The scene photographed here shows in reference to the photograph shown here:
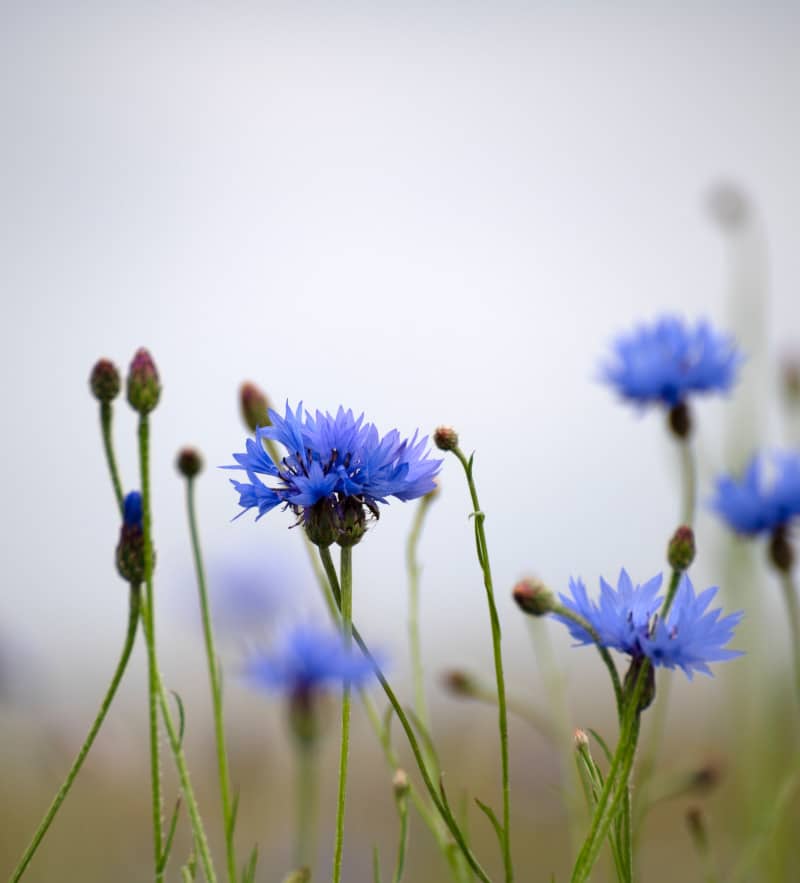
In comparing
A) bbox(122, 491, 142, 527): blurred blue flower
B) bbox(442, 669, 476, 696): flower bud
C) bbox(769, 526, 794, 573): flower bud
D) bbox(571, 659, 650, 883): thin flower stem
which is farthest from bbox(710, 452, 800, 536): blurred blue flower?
bbox(122, 491, 142, 527): blurred blue flower

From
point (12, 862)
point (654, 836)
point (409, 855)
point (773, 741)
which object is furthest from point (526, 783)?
point (654, 836)

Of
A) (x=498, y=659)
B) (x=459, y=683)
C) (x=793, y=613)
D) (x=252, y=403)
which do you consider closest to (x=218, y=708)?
(x=498, y=659)

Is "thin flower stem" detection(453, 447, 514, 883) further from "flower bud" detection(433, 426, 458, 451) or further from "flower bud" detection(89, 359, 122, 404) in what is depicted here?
"flower bud" detection(89, 359, 122, 404)

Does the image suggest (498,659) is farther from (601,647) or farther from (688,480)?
(688,480)

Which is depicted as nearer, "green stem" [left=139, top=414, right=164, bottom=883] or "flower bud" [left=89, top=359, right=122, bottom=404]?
"green stem" [left=139, top=414, right=164, bottom=883]

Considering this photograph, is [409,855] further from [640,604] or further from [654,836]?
[640,604]

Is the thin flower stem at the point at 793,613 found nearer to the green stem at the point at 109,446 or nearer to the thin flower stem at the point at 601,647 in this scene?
the thin flower stem at the point at 601,647
